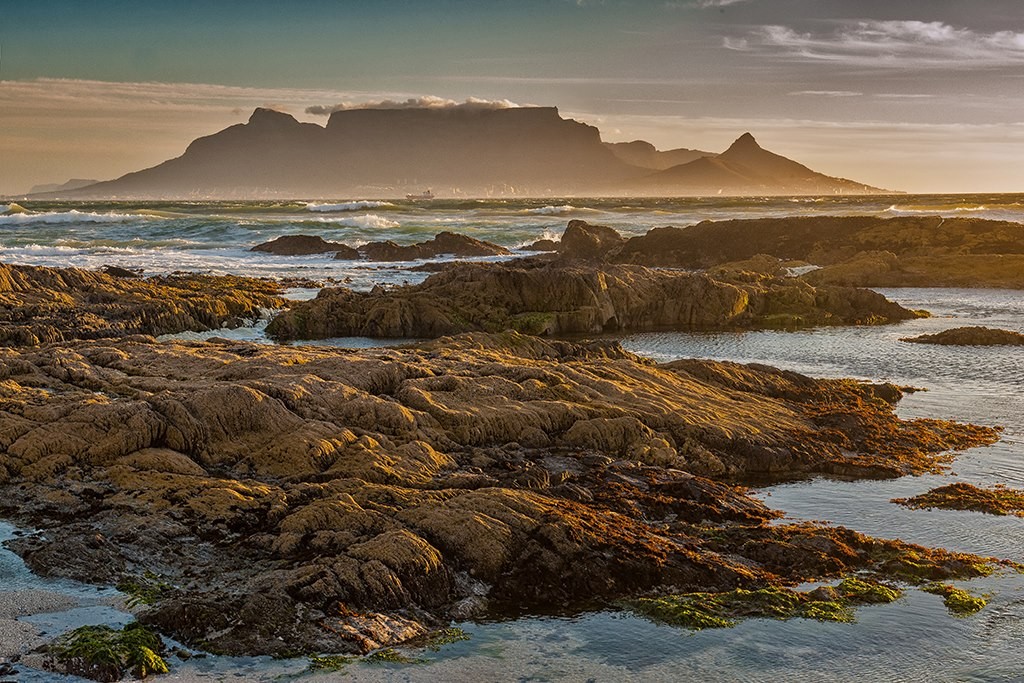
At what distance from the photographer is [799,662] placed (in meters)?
10.6

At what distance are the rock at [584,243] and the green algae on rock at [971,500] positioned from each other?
56.2 metres

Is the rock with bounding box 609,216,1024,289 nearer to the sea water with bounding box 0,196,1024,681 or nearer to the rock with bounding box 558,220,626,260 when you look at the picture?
the rock with bounding box 558,220,626,260

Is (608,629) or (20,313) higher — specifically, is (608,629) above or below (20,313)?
below

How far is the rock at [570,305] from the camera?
1384 inches

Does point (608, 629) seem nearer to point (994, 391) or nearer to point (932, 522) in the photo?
point (932, 522)

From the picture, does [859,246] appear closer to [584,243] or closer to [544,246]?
[584,243]

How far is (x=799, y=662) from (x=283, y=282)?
133 feet

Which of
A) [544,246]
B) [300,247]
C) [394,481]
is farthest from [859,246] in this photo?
[394,481]

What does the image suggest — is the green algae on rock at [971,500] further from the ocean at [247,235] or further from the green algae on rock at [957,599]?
the ocean at [247,235]

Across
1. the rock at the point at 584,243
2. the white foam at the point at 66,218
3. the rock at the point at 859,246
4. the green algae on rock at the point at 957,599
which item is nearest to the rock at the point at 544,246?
the rock at the point at 584,243

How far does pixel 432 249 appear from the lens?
67750mm

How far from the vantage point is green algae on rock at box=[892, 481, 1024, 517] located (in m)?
15.7

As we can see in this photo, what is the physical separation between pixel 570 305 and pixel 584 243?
123 feet

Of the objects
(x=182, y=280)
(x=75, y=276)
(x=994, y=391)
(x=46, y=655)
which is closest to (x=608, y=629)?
(x=46, y=655)
